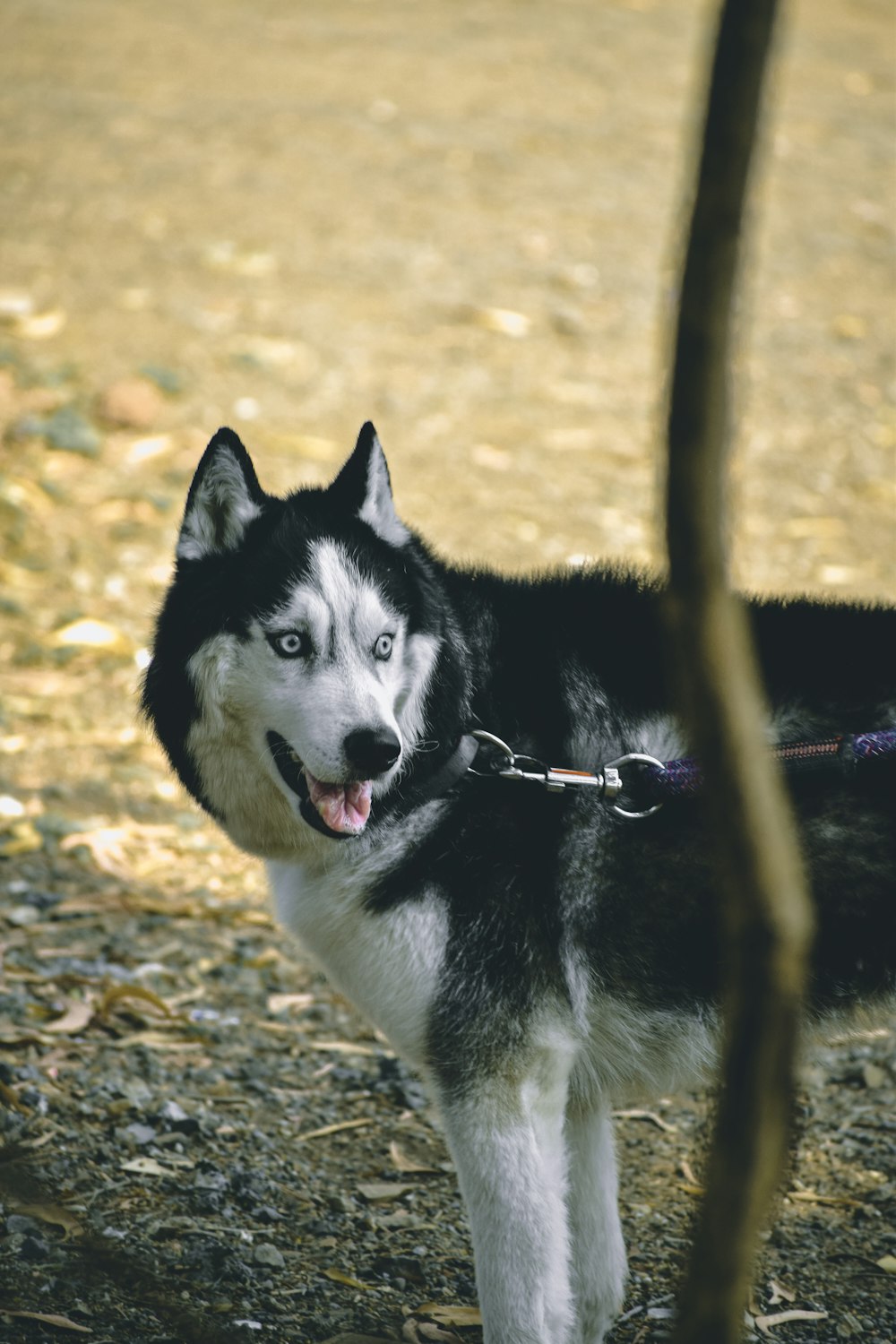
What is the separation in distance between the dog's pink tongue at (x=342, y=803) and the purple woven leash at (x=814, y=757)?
66 cm

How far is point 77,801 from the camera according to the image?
232 inches

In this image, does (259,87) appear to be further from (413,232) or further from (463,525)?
(463,525)

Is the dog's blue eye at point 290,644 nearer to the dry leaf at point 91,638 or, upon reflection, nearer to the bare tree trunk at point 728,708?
the bare tree trunk at point 728,708

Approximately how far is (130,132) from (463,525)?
6245 millimetres

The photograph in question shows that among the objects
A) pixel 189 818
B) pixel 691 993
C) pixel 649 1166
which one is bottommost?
pixel 189 818

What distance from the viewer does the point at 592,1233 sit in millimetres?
3307

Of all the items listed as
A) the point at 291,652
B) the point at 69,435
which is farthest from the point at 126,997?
the point at 69,435

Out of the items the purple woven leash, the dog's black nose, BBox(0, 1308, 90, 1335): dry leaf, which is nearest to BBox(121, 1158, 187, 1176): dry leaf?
BBox(0, 1308, 90, 1335): dry leaf

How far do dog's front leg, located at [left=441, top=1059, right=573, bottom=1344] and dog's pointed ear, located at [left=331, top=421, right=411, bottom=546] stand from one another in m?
1.33

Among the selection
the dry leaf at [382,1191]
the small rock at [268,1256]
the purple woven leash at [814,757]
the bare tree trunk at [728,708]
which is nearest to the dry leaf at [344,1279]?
the small rock at [268,1256]

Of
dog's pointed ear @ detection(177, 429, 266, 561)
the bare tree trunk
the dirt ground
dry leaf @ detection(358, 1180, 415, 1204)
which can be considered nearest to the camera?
the bare tree trunk

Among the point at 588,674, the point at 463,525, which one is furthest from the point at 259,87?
the point at 588,674

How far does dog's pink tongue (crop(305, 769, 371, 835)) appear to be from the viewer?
2.90 metres

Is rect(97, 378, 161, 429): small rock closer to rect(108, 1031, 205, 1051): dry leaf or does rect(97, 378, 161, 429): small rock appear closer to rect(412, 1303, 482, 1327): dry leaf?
rect(108, 1031, 205, 1051): dry leaf
